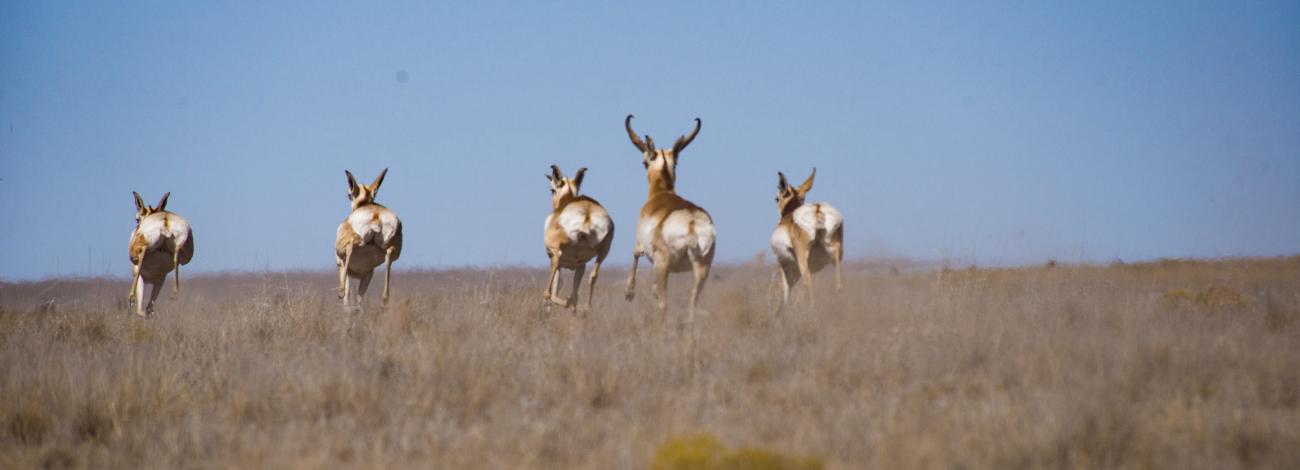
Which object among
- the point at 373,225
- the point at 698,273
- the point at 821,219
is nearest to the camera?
the point at 698,273

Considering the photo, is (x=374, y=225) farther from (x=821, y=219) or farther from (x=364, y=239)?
(x=821, y=219)

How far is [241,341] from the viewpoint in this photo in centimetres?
1316

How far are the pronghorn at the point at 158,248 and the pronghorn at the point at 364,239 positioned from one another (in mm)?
2816

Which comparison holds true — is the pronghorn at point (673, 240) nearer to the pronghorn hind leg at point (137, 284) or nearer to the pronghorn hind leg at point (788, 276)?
the pronghorn hind leg at point (788, 276)

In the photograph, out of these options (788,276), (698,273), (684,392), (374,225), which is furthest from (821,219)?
(684,392)

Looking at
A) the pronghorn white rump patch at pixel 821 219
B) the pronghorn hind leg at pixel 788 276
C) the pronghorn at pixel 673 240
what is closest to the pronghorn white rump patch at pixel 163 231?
the pronghorn at pixel 673 240

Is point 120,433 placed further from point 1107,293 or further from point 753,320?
point 1107,293

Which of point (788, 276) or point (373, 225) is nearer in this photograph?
point (373, 225)

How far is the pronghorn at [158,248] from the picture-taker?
18391mm

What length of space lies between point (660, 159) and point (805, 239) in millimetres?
2642

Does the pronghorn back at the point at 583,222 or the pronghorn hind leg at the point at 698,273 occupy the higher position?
the pronghorn back at the point at 583,222

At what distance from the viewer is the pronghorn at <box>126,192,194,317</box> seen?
18.4 m

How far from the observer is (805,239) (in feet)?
55.3

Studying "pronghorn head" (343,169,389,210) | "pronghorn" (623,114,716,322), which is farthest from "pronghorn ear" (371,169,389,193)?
"pronghorn" (623,114,716,322)
